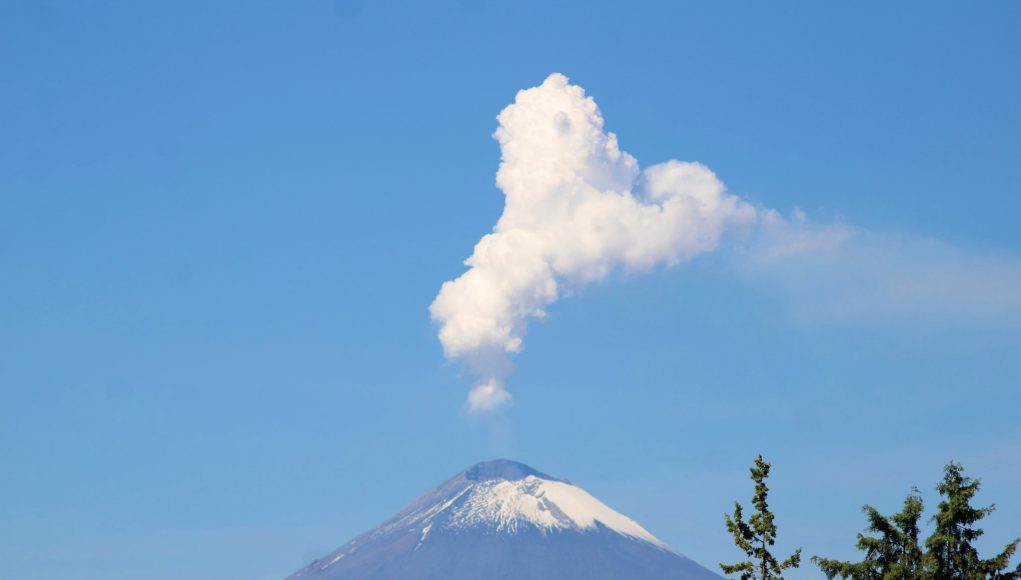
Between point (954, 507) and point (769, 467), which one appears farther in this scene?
point (769, 467)

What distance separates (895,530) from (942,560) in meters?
2.22

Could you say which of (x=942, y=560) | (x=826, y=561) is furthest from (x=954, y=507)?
(x=826, y=561)

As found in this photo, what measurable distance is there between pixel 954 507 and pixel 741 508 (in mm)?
6513

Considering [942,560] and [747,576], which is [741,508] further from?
[942,560]

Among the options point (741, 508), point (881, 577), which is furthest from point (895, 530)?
point (741, 508)

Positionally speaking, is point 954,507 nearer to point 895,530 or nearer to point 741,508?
point 895,530

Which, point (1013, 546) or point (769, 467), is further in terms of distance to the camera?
point (769, 467)

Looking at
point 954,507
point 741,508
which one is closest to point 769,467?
point 741,508

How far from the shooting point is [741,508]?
5059cm

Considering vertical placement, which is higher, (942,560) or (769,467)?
(769,467)

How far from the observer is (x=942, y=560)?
4838cm

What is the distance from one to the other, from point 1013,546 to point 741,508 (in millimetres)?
8208

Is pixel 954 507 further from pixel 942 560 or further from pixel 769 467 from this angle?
pixel 769 467

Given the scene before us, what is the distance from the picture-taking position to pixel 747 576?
50.8 m
